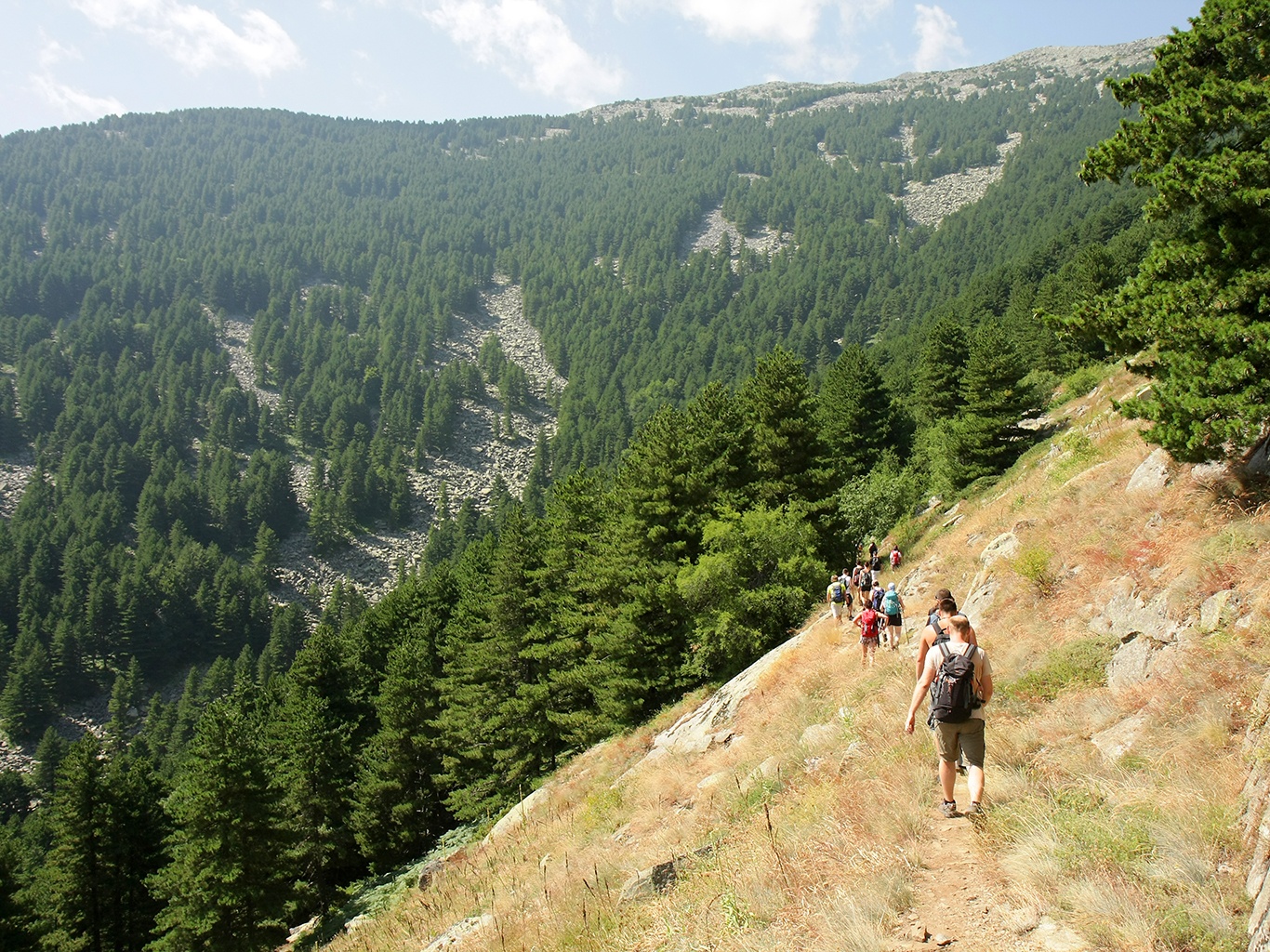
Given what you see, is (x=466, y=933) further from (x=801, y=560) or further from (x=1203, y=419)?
(x=801, y=560)

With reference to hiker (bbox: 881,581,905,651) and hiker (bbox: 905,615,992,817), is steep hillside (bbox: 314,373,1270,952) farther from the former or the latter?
hiker (bbox: 881,581,905,651)

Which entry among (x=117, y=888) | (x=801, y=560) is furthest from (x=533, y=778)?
(x=117, y=888)

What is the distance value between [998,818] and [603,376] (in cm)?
15422

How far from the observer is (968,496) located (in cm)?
2775

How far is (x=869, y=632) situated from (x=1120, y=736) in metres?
6.90

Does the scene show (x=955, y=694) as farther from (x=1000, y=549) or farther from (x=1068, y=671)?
(x=1000, y=549)

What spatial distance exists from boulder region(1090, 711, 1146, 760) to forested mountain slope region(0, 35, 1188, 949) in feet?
22.9

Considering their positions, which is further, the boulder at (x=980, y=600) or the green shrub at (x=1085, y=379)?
the green shrub at (x=1085, y=379)

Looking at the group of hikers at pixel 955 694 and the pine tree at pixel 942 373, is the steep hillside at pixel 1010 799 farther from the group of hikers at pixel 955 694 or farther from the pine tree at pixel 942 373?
the pine tree at pixel 942 373

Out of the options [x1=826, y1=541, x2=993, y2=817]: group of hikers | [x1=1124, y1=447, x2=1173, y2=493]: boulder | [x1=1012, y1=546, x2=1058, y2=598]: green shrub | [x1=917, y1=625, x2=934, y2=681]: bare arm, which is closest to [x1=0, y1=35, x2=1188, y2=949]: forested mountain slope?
[x1=1124, y1=447, x2=1173, y2=493]: boulder

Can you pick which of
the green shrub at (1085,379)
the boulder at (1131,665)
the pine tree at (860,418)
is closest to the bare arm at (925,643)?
the boulder at (1131,665)

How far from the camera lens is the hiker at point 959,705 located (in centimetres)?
603

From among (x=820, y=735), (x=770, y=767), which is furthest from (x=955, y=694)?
(x=770, y=767)

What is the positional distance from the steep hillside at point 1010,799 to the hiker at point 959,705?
1.08 ft
